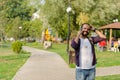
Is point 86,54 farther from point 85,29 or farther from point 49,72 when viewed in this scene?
point 49,72

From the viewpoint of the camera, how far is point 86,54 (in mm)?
6820

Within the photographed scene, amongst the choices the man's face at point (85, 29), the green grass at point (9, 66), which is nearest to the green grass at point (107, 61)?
the green grass at point (9, 66)

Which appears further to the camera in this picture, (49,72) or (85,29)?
(49,72)

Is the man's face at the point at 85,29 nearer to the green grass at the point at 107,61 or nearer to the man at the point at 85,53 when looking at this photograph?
the man at the point at 85,53

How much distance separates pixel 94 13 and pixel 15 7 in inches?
2233

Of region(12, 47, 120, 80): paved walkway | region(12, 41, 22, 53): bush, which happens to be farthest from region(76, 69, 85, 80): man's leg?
region(12, 41, 22, 53): bush

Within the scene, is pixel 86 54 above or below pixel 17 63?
above

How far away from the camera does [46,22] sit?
50094 millimetres

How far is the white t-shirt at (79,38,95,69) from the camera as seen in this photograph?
682 cm

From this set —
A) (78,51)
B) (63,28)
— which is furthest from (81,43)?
(63,28)

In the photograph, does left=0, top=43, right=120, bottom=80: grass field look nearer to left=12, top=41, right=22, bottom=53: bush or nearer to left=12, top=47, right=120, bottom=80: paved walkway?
left=12, top=47, right=120, bottom=80: paved walkway

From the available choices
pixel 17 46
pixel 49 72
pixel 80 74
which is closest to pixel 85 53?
pixel 80 74

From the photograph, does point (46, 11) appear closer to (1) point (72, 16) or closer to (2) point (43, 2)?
(2) point (43, 2)

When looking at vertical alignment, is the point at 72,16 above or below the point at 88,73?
above
